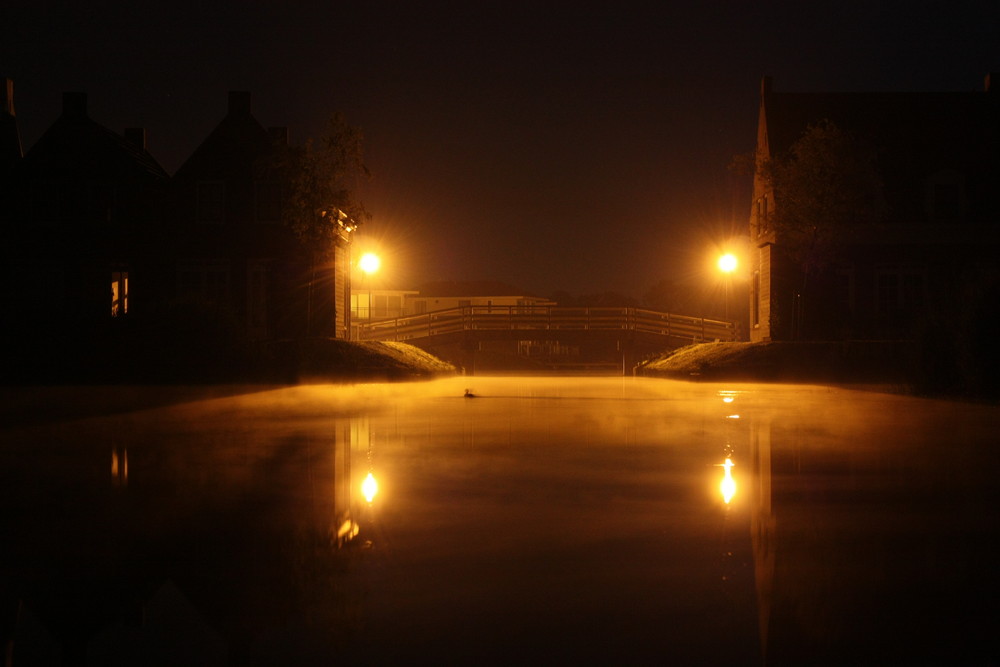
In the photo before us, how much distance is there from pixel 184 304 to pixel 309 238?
7.60m

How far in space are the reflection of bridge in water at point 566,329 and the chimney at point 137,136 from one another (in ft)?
45.7

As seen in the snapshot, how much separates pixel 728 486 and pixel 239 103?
36.9 metres

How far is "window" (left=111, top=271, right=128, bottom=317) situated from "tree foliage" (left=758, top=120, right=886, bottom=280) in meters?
26.7

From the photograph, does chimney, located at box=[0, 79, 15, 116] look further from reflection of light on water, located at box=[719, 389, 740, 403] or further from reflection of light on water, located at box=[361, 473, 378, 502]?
reflection of light on water, located at box=[361, 473, 378, 502]

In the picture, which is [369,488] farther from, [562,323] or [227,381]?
[562,323]

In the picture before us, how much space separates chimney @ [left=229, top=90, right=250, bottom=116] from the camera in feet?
136

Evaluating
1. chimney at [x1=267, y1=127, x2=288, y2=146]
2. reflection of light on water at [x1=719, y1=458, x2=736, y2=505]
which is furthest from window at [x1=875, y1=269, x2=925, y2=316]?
reflection of light on water at [x1=719, y1=458, x2=736, y2=505]

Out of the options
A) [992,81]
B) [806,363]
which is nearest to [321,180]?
[806,363]

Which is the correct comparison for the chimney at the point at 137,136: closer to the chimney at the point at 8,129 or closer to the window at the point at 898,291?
the chimney at the point at 8,129

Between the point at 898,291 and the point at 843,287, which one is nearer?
the point at 898,291

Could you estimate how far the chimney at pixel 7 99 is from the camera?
49.0 m

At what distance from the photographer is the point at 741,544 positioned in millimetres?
6133

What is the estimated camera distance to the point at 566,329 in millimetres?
52312

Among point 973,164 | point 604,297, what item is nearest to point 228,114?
point 973,164
